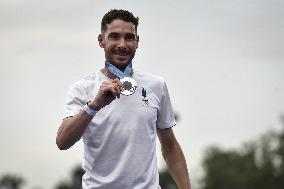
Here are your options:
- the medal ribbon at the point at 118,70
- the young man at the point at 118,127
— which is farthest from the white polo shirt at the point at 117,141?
the medal ribbon at the point at 118,70

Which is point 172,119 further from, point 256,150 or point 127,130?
point 256,150

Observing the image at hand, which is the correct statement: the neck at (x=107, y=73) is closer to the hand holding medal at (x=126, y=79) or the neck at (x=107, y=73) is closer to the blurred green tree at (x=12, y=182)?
the hand holding medal at (x=126, y=79)

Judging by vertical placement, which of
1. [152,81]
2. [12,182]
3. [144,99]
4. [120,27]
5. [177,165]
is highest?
[120,27]

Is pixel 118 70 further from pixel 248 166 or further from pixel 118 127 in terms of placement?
pixel 248 166

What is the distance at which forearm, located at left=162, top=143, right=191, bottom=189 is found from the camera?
364 inches

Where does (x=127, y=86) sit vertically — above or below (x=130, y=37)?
below

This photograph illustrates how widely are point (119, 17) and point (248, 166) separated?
108 meters

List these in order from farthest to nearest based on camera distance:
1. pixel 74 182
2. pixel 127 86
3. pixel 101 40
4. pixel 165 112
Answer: pixel 74 182 < pixel 165 112 < pixel 101 40 < pixel 127 86

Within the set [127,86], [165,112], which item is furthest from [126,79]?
[165,112]

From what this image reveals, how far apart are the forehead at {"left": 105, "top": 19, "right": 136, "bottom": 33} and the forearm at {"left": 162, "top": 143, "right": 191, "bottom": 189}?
1.29 m

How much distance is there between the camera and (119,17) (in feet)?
29.5

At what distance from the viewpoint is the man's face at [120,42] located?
8.70 meters

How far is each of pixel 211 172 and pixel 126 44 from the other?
110 m

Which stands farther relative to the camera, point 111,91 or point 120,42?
point 120,42
